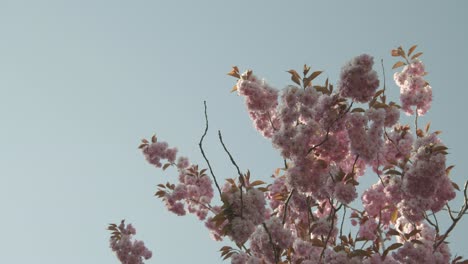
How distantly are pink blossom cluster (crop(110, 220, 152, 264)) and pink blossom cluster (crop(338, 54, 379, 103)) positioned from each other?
5233 millimetres

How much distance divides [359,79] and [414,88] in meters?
3.56

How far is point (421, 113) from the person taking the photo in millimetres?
8016

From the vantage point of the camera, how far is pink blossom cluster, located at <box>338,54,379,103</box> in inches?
203

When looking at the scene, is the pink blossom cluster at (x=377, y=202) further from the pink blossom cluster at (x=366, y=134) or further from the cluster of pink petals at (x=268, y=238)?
the cluster of pink petals at (x=268, y=238)

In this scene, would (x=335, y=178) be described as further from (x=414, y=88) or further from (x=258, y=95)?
(x=414, y=88)

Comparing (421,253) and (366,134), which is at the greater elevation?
(366,134)

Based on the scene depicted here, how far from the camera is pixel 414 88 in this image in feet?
26.9

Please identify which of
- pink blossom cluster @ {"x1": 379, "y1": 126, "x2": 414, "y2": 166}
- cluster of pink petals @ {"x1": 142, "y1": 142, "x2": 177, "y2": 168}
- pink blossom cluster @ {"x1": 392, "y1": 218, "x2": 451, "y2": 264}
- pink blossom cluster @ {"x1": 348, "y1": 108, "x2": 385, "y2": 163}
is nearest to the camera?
pink blossom cluster @ {"x1": 348, "y1": 108, "x2": 385, "y2": 163}

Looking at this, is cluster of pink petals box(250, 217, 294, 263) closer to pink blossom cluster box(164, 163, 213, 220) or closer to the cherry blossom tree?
the cherry blossom tree

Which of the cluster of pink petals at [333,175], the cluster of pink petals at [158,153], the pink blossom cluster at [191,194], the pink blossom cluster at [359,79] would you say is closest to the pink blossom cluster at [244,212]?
the cluster of pink petals at [333,175]

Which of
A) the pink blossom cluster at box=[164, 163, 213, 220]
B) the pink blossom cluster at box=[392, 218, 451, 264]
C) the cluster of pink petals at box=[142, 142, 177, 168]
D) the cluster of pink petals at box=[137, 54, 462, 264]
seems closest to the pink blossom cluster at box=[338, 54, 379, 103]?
the cluster of pink petals at box=[137, 54, 462, 264]

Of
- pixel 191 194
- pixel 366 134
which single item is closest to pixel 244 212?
pixel 366 134

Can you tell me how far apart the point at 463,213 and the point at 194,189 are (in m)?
4.96

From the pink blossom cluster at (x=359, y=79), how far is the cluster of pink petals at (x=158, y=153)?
17.9 feet
